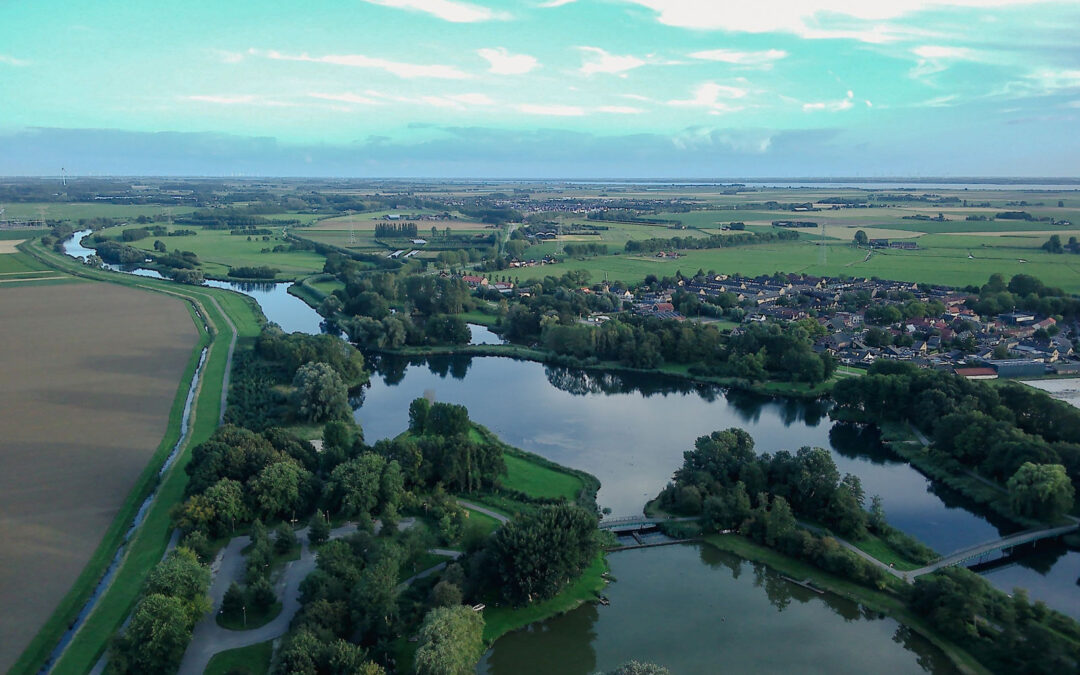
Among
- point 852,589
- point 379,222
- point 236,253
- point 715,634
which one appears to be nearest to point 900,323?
point 852,589

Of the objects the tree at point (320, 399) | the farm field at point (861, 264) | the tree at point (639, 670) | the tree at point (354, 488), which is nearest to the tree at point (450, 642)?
the tree at point (639, 670)

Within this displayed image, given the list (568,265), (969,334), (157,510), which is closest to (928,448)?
(969,334)

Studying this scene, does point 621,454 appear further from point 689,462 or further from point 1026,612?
Answer: point 1026,612

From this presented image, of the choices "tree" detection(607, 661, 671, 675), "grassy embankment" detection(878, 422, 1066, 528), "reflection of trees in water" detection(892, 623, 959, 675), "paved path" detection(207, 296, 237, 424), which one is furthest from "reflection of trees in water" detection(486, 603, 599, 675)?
"paved path" detection(207, 296, 237, 424)

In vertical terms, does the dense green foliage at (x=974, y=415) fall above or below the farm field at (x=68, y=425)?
above

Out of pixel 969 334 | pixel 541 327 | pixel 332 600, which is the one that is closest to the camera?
pixel 332 600

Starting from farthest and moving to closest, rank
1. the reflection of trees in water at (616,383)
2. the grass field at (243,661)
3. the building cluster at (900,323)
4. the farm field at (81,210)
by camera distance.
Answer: the farm field at (81,210) → the building cluster at (900,323) → the reflection of trees in water at (616,383) → the grass field at (243,661)

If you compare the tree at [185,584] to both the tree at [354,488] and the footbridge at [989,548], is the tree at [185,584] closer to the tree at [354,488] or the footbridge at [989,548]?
the tree at [354,488]
